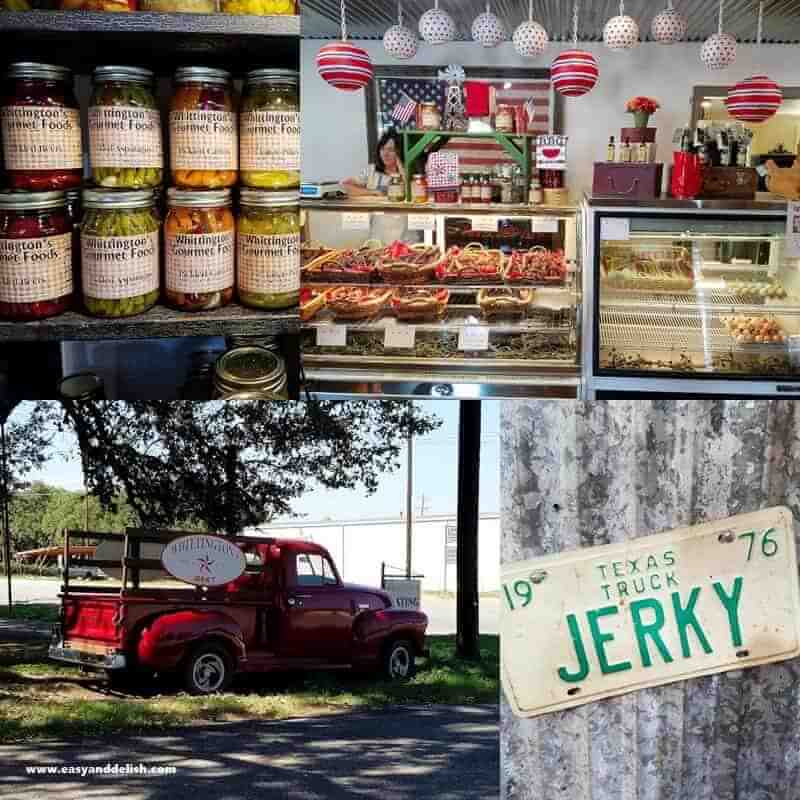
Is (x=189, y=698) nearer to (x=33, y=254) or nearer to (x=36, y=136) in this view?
(x=33, y=254)

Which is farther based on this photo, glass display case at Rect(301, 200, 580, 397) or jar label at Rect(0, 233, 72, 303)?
glass display case at Rect(301, 200, 580, 397)

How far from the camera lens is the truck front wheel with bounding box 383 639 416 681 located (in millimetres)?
1791

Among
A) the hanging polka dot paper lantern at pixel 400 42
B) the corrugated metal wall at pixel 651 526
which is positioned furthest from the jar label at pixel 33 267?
the hanging polka dot paper lantern at pixel 400 42

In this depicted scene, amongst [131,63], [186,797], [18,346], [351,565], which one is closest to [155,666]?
[186,797]

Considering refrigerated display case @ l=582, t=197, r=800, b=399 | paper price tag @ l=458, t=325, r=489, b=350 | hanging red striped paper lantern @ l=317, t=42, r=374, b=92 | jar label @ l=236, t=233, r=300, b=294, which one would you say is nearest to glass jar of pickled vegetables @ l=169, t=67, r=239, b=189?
jar label @ l=236, t=233, r=300, b=294

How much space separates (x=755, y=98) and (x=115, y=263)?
3.47 metres

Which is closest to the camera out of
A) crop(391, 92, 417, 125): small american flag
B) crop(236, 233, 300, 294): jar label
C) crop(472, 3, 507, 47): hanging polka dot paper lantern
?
crop(236, 233, 300, 294): jar label

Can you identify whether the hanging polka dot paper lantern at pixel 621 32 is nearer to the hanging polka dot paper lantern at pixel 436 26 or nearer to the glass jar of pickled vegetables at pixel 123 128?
the hanging polka dot paper lantern at pixel 436 26

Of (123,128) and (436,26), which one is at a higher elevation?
(436,26)

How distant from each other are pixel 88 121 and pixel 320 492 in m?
0.69

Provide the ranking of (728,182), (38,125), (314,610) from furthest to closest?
(728,182) → (314,610) → (38,125)

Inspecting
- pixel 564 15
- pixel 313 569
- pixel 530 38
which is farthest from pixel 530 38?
pixel 313 569

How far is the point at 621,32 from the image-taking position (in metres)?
4.07

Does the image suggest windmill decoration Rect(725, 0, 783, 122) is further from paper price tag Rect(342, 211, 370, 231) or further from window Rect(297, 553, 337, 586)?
window Rect(297, 553, 337, 586)
